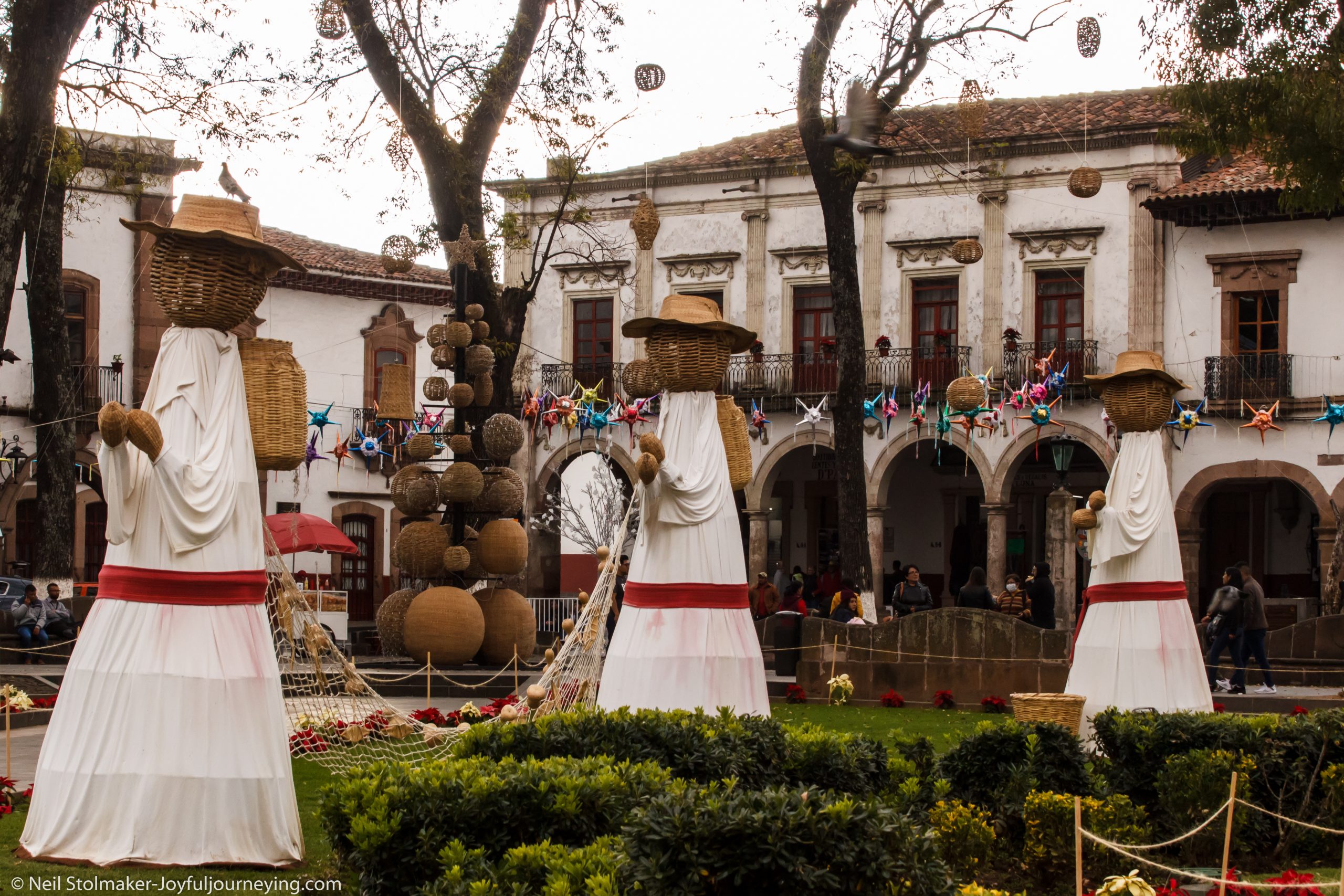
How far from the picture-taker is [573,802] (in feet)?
17.0

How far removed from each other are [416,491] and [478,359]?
1.55 m

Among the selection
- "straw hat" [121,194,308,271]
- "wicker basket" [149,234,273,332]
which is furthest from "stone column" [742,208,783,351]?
"wicker basket" [149,234,273,332]

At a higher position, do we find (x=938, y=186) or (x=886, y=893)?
(x=938, y=186)

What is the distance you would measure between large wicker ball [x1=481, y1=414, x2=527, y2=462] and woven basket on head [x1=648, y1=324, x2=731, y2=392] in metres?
7.30

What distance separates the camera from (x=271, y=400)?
723 centimetres

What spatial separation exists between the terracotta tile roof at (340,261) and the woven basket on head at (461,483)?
16.4m

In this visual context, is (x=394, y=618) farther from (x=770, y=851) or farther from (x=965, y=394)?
(x=770, y=851)

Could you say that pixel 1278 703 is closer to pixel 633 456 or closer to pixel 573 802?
pixel 573 802

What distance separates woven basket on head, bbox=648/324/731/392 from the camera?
891 cm

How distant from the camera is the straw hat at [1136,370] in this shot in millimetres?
11039

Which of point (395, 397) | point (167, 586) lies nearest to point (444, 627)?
point (395, 397)

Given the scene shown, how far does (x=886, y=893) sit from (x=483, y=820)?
1.48m

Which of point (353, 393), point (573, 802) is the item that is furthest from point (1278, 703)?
point (353, 393)

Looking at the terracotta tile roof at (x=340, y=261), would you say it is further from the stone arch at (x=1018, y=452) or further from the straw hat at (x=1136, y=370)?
the straw hat at (x=1136, y=370)
